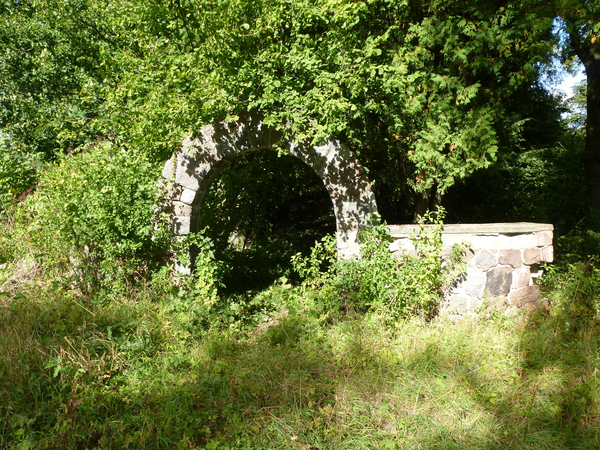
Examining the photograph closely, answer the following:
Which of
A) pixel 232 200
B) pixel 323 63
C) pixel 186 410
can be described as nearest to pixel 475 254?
pixel 323 63

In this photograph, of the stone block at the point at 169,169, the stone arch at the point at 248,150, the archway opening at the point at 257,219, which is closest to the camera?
the stone arch at the point at 248,150

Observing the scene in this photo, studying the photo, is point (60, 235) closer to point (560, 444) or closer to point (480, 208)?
point (560, 444)

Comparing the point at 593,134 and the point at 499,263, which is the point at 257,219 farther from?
the point at 593,134

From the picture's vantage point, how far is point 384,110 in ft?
17.6

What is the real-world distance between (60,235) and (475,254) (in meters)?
4.51

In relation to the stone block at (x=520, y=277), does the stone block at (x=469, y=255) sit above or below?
above

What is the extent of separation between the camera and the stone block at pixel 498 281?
4465 mm

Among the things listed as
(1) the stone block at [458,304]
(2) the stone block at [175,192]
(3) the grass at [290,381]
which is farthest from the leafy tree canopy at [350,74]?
(3) the grass at [290,381]

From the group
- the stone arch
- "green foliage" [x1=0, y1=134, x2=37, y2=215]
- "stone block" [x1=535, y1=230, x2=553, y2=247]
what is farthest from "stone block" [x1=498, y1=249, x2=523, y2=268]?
"green foliage" [x1=0, y1=134, x2=37, y2=215]

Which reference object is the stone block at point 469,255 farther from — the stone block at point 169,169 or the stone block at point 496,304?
the stone block at point 169,169

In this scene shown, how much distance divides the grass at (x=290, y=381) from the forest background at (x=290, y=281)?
18 mm

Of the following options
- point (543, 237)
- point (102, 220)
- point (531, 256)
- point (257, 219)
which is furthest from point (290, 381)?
point (257, 219)

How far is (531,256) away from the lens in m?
4.44

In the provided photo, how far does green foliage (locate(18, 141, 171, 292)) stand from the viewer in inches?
181
